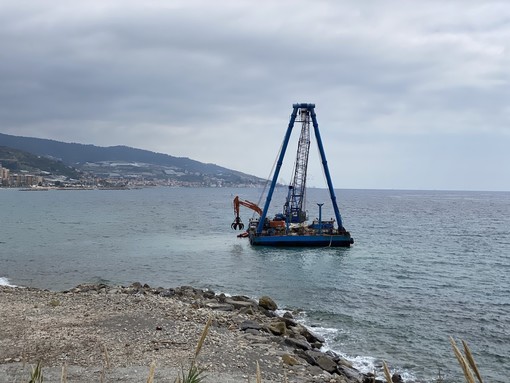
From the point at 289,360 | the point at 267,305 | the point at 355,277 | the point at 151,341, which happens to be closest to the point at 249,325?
the point at 289,360

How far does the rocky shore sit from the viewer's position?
11.2m

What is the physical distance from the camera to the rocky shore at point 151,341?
1123cm

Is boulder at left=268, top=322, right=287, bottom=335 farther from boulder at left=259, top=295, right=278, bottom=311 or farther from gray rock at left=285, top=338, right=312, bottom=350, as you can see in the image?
boulder at left=259, top=295, right=278, bottom=311

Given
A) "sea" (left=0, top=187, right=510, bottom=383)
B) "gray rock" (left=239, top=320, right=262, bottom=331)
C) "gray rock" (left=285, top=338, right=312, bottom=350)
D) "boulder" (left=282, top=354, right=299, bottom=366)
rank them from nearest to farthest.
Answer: "boulder" (left=282, top=354, right=299, bottom=366) < "gray rock" (left=285, top=338, right=312, bottom=350) < "gray rock" (left=239, top=320, right=262, bottom=331) < "sea" (left=0, top=187, right=510, bottom=383)

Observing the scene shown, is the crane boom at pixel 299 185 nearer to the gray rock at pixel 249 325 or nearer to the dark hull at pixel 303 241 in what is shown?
the dark hull at pixel 303 241

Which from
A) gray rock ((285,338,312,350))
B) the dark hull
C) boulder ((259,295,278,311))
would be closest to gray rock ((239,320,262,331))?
gray rock ((285,338,312,350))

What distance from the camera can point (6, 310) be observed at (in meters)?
17.0

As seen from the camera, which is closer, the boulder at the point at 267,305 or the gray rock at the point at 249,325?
the gray rock at the point at 249,325

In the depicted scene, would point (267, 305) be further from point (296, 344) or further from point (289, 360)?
point (289, 360)

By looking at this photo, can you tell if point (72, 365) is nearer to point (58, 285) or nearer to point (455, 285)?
point (58, 285)

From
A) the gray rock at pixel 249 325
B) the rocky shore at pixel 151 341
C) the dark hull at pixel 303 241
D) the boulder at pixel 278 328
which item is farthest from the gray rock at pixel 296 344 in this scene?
the dark hull at pixel 303 241

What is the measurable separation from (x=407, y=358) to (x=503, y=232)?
1936 inches

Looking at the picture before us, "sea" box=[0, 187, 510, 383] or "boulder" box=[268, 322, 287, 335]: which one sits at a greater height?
"boulder" box=[268, 322, 287, 335]

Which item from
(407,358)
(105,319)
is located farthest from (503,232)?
(105,319)
